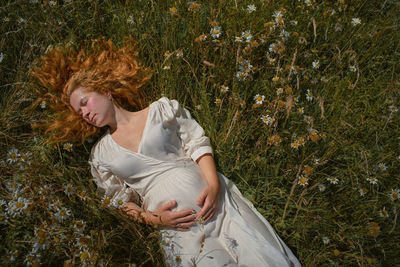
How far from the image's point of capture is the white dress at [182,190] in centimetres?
183

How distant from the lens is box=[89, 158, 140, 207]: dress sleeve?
2.20 m

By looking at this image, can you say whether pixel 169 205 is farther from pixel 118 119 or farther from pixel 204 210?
pixel 118 119

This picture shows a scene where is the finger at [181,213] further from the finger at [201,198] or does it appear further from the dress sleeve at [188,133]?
the dress sleeve at [188,133]

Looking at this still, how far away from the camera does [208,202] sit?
1958mm

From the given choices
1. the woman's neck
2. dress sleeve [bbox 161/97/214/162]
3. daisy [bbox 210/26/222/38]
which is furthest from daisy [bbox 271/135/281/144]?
the woman's neck

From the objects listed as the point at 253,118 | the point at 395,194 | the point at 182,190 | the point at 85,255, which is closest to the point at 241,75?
the point at 253,118

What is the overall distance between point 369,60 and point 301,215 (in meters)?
1.91

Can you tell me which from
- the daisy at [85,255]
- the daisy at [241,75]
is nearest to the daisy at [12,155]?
the daisy at [85,255]

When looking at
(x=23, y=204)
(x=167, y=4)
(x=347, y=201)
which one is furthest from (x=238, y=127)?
(x=23, y=204)

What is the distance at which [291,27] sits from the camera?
111 inches

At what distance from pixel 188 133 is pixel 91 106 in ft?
2.63

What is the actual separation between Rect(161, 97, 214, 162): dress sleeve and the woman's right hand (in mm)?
456

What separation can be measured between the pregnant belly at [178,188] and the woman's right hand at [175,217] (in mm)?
53

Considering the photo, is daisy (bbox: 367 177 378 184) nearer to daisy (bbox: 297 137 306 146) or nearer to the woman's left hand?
daisy (bbox: 297 137 306 146)
